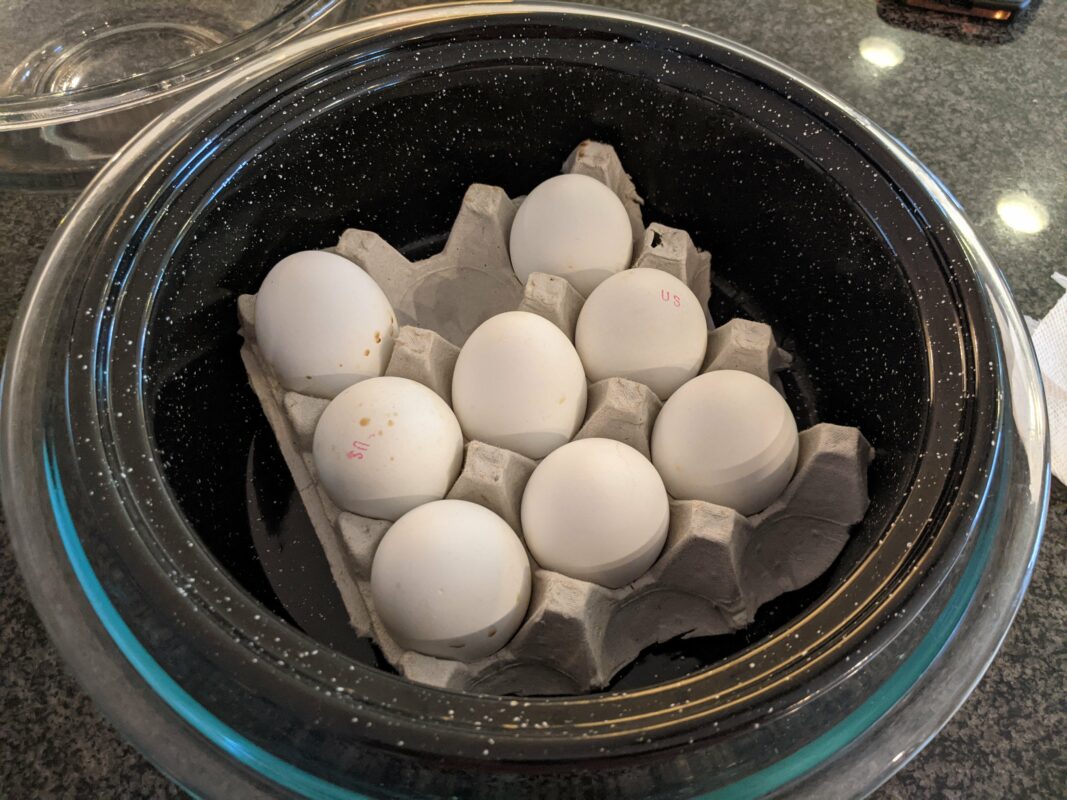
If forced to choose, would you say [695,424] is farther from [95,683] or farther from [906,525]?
[95,683]

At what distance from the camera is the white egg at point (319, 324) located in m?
0.79

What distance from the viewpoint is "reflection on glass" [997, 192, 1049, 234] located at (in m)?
0.98

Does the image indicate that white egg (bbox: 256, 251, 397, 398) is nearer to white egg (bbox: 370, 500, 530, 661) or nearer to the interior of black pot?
the interior of black pot

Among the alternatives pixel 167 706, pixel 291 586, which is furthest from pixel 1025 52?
pixel 167 706

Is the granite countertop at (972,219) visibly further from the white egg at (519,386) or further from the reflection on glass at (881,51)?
the white egg at (519,386)

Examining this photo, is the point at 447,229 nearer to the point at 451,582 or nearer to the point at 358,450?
the point at 358,450

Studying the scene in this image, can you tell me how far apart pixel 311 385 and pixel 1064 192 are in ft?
2.82

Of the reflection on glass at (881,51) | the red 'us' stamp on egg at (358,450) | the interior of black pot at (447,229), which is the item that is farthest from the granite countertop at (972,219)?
the red 'us' stamp on egg at (358,450)

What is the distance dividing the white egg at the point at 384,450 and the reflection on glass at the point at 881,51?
0.76 meters

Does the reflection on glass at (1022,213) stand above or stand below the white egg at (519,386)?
above

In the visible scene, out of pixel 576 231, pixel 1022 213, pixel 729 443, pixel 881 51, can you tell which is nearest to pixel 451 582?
pixel 729 443

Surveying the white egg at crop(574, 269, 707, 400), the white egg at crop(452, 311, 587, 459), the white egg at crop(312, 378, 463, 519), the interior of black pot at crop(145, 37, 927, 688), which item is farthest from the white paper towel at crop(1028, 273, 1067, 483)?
the white egg at crop(312, 378, 463, 519)

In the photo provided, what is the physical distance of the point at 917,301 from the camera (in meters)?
0.70

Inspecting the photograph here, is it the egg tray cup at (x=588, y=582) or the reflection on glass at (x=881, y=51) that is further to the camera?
the reflection on glass at (x=881, y=51)
